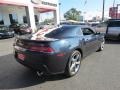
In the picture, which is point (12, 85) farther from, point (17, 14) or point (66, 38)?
point (17, 14)

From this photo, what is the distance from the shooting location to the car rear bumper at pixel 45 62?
3859 millimetres

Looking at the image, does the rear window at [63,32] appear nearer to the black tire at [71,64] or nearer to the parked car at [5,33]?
the black tire at [71,64]

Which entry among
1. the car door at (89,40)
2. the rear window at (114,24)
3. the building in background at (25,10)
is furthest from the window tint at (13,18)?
the car door at (89,40)

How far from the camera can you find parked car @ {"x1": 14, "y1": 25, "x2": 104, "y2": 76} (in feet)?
12.8

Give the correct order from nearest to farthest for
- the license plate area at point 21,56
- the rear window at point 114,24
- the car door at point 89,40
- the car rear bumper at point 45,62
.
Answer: the car rear bumper at point 45,62, the license plate area at point 21,56, the car door at point 89,40, the rear window at point 114,24

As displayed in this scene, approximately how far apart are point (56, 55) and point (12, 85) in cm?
144

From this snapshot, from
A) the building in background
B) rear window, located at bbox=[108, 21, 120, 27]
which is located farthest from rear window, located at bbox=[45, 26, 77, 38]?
the building in background

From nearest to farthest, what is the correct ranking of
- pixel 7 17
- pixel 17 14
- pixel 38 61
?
pixel 38 61
pixel 7 17
pixel 17 14

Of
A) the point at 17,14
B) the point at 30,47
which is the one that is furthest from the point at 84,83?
the point at 17,14

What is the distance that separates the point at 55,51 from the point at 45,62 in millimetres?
377

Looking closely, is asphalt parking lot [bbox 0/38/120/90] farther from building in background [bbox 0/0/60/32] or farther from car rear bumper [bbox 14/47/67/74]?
building in background [bbox 0/0/60/32]

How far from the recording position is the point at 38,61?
3.90 metres

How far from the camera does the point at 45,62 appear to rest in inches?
152

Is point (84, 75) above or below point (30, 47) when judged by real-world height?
below
